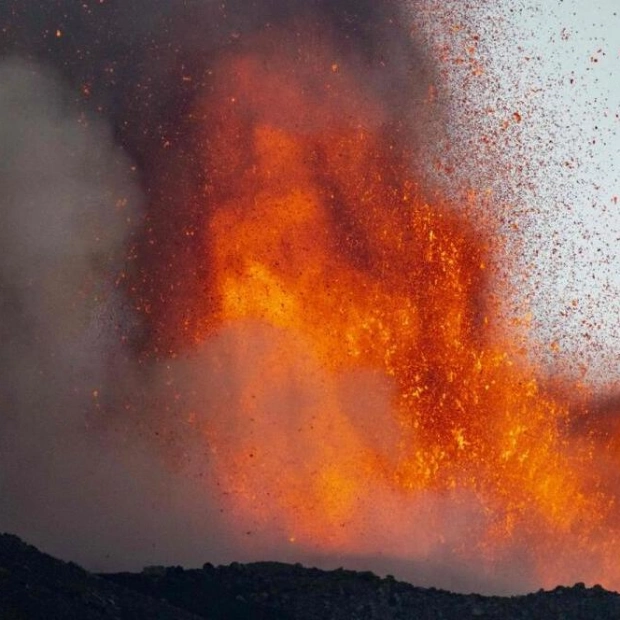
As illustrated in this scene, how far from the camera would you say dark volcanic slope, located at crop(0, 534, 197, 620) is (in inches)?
737

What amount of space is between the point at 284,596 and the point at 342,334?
6.45 metres

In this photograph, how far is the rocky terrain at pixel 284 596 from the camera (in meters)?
20.8

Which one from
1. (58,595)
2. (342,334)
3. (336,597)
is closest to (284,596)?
(336,597)

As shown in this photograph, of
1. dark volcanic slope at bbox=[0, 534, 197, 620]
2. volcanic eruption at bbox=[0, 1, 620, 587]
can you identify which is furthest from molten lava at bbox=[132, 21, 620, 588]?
dark volcanic slope at bbox=[0, 534, 197, 620]

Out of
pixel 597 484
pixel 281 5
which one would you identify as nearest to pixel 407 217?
pixel 281 5

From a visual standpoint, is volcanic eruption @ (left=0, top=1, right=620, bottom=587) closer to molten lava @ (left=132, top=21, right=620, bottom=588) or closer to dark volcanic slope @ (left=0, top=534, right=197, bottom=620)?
molten lava @ (left=132, top=21, right=620, bottom=588)

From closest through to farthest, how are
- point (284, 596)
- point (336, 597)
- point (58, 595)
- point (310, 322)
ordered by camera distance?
point (58, 595)
point (284, 596)
point (336, 597)
point (310, 322)

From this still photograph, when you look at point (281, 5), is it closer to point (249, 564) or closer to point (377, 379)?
point (377, 379)

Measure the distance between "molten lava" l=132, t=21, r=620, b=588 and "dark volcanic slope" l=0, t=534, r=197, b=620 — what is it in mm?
6125

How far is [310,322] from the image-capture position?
92.8 feet

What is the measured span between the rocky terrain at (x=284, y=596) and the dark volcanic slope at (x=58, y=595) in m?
0.02

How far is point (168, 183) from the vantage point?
93.3 feet

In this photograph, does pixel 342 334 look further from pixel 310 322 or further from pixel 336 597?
pixel 336 597

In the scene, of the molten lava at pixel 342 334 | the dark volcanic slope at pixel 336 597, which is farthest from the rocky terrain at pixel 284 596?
the molten lava at pixel 342 334
